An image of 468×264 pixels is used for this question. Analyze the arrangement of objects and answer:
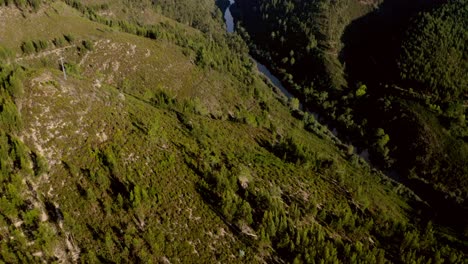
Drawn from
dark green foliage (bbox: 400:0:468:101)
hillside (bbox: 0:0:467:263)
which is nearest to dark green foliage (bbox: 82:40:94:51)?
hillside (bbox: 0:0:467:263)

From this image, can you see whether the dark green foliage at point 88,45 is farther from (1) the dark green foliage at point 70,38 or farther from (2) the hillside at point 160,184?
(1) the dark green foliage at point 70,38

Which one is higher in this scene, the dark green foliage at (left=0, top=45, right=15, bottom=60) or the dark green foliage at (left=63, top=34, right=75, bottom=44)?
the dark green foliage at (left=63, top=34, right=75, bottom=44)

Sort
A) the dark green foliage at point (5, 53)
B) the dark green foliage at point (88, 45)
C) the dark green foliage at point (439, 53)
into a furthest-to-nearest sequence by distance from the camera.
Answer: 1. the dark green foliage at point (439, 53)
2. the dark green foliage at point (88, 45)
3. the dark green foliage at point (5, 53)

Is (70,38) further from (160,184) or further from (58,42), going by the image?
(160,184)

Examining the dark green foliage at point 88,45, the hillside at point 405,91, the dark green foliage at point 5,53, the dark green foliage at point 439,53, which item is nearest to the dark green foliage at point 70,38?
the dark green foliage at point 88,45

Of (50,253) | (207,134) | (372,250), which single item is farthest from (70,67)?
(372,250)

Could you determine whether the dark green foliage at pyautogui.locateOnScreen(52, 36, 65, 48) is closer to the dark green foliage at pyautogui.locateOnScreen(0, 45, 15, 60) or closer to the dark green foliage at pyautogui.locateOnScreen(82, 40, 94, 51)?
the dark green foliage at pyautogui.locateOnScreen(82, 40, 94, 51)

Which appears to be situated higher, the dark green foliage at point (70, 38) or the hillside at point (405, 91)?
the hillside at point (405, 91)

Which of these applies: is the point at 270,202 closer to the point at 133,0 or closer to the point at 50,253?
the point at 50,253
